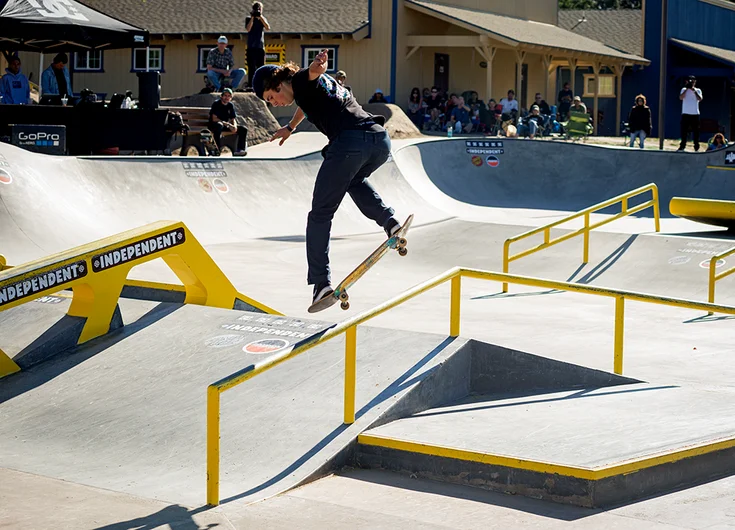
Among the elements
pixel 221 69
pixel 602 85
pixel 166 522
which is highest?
pixel 602 85

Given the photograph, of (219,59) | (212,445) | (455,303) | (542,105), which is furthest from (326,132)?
(542,105)

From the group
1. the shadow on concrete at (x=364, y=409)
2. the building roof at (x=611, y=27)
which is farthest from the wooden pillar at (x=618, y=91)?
the shadow on concrete at (x=364, y=409)

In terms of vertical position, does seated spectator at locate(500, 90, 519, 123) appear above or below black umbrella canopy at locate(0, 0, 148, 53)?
below

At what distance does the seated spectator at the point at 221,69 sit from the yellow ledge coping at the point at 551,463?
1833 cm

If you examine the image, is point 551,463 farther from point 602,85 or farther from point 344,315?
point 602,85

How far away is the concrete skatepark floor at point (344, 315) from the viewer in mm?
5051

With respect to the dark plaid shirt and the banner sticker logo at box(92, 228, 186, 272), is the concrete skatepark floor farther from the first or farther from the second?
the dark plaid shirt

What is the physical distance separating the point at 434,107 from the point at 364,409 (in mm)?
25481

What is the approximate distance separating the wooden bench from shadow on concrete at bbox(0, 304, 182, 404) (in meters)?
11.9

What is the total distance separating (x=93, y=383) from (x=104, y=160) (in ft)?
29.8

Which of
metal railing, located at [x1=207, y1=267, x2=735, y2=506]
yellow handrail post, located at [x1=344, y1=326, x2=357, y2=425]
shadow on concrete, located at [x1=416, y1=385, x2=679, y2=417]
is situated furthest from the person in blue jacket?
yellow handrail post, located at [x1=344, y1=326, x2=357, y2=425]

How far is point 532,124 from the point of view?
90.7 feet

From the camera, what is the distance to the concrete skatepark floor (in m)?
5.05

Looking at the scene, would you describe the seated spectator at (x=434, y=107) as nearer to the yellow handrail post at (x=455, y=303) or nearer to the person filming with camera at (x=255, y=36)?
the person filming with camera at (x=255, y=36)
